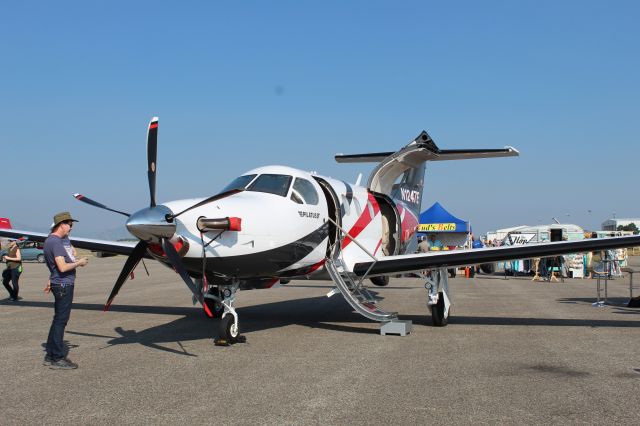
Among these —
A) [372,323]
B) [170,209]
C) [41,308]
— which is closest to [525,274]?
[372,323]

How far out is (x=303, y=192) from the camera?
36.5 ft

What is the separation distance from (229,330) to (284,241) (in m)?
1.78

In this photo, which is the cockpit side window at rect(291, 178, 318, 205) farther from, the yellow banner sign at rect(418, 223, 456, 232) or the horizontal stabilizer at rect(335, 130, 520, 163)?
the yellow banner sign at rect(418, 223, 456, 232)

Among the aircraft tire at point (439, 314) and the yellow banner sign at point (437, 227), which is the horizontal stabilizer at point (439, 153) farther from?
the yellow banner sign at point (437, 227)

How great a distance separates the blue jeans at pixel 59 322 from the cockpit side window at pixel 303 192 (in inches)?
167

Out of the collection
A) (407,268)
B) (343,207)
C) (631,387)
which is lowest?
(631,387)

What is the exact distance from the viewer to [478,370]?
7680 mm

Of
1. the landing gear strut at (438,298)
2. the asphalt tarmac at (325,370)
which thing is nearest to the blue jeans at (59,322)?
the asphalt tarmac at (325,370)

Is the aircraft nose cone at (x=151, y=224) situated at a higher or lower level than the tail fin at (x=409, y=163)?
lower

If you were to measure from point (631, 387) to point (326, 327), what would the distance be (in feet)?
21.2

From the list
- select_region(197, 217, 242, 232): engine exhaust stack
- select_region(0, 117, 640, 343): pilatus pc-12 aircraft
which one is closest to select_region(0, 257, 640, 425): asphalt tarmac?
select_region(0, 117, 640, 343): pilatus pc-12 aircraft

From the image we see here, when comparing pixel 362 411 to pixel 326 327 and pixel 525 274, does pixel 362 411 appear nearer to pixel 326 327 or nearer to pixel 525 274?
pixel 326 327

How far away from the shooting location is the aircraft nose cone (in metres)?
8.10

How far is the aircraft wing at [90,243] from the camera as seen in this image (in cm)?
1421
